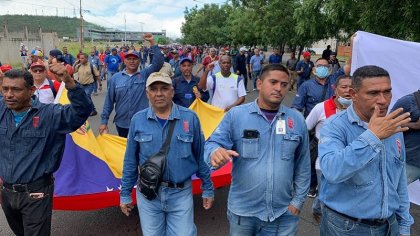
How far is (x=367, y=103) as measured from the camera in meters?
2.22

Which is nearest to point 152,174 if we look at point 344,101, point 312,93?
point 344,101

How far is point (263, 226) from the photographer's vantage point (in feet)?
8.97

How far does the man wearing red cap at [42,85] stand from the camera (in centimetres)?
565

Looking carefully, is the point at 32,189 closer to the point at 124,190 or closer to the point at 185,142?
the point at 124,190

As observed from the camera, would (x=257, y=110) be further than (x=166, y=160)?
No

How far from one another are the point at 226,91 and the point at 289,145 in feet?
12.7

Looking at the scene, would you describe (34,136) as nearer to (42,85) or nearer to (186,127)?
(186,127)

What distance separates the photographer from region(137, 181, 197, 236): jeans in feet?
9.93

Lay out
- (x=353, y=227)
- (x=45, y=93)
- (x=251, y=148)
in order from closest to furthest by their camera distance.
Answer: (x=353, y=227), (x=251, y=148), (x=45, y=93)

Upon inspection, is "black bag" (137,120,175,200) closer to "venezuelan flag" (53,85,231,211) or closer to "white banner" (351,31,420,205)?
A: "venezuelan flag" (53,85,231,211)

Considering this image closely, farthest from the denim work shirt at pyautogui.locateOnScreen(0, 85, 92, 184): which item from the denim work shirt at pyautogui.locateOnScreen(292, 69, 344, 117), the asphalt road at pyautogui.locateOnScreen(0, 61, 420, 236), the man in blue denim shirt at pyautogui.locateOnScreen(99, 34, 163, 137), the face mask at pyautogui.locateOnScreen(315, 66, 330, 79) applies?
the face mask at pyautogui.locateOnScreen(315, 66, 330, 79)

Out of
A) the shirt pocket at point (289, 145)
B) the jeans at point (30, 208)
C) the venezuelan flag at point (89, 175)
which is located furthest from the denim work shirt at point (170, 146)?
the venezuelan flag at point (89, 175)

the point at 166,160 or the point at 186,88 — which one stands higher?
the point at 186,88

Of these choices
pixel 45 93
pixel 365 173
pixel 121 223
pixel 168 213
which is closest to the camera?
pixel 365 173
